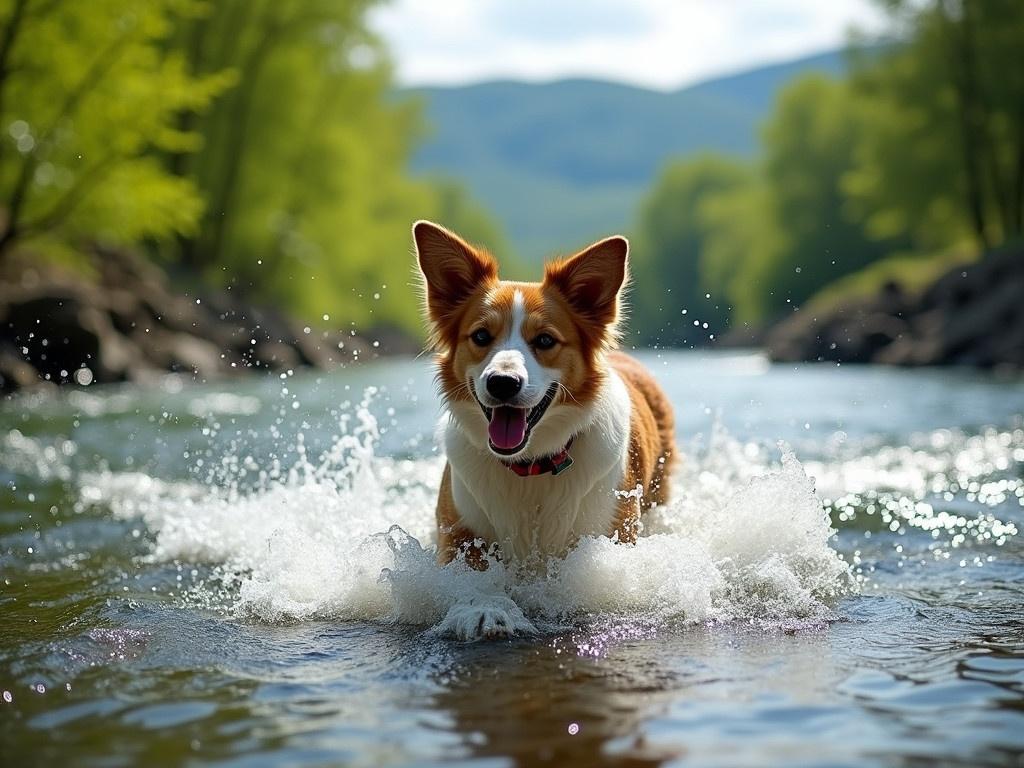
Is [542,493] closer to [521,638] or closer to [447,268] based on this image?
[521,638]

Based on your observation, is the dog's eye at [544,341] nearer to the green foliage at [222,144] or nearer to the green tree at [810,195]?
the green foliage at [222,144]

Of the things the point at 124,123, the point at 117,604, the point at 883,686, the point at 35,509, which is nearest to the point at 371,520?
the point at 117,604

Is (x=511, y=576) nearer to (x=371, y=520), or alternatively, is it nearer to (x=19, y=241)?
(x=371, y=520)

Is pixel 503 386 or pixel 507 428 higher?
pixel 503 386

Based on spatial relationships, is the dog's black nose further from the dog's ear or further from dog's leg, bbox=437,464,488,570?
dog's leg, bbox=437,464,488,570

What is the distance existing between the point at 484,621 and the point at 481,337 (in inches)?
50.9

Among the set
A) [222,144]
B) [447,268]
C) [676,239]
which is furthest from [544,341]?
[676,239]

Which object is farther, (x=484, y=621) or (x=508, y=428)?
(x=508, y=428)

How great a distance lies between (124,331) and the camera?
2336 centimetres

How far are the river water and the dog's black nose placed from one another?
3.11ft

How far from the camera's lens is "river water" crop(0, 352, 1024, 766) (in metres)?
3.72

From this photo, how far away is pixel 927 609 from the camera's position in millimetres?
5590

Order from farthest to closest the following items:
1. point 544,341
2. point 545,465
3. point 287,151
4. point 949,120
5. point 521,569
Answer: point 287,151 < point 949,120 < point 521,569 < point 545,465 < point 544,341

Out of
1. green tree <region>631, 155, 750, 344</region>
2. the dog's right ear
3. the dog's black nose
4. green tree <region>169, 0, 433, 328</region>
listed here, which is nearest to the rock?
green tree <region>169, 0, 433, 328</region>
